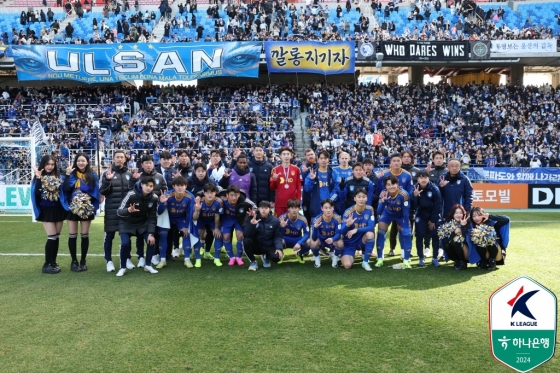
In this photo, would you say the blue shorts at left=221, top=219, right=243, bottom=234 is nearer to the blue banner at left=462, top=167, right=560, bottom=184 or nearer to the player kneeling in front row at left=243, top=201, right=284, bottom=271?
the player kneeling in front row at left=243, top=201, right=284, bottom=271

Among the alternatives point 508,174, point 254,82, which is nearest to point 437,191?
point 508,174

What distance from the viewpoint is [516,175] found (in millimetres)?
17625

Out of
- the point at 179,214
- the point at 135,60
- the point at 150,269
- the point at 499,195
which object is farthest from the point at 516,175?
the point at 135,60

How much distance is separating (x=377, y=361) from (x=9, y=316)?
3.98 meters

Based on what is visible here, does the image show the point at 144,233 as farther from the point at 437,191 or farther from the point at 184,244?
the point at 437,191

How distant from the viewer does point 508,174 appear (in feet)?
58.0

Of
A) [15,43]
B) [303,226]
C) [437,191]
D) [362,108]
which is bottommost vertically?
[303,226]

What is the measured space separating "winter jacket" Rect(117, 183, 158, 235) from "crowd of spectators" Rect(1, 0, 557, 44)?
66.5ft

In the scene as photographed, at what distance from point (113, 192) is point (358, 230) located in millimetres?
3750

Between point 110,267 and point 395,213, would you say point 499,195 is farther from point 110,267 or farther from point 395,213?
point 110,267

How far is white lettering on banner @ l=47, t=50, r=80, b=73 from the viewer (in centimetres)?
2405

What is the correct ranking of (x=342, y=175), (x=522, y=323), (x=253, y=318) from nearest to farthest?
→ (x=522, y=323) < (x=253, y=318) < (x=342, y=175)

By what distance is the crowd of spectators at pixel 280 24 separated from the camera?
26.8 meters

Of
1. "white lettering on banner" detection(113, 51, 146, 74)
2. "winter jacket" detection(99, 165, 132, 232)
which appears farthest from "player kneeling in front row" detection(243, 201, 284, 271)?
"white lettering on banner" detection(113, 51, 146, 74)
